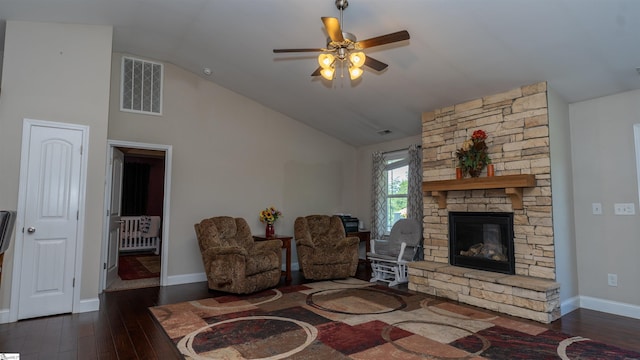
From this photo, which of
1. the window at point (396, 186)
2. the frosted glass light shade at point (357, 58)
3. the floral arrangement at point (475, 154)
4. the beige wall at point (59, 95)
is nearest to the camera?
the frosted glass light shade at point (357, 58)

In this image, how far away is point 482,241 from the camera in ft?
15.0

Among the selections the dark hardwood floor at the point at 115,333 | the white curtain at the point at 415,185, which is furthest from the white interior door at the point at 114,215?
the white curtain at the point at 415,185

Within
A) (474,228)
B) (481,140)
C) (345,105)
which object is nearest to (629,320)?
(474,228)

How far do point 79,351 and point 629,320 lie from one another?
5.22 metres

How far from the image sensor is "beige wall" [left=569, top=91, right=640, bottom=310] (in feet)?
12.7

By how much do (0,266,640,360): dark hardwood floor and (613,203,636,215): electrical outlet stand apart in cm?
113

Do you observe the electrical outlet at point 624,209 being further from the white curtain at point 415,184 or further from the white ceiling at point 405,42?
the white curtain at point 415,184

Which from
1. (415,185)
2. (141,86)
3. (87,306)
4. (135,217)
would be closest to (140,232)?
(135,217)

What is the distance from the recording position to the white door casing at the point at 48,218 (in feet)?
12.2

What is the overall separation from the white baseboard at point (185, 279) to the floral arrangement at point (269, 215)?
4.24 ft

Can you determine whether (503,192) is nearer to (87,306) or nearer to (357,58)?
(357,58)

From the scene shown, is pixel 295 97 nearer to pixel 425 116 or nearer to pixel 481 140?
pixel 425 116

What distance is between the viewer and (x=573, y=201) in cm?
431

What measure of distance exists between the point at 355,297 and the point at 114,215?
12.5ft
